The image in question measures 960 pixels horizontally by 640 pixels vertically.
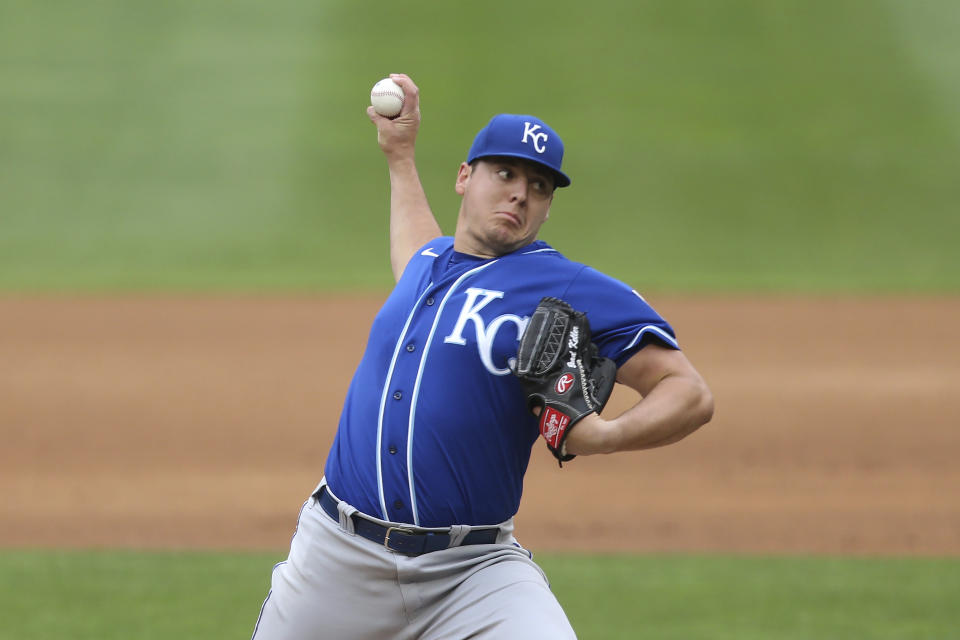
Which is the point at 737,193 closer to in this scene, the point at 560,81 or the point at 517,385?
the point at 560,81

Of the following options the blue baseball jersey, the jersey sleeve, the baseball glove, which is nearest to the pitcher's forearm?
the blue baseball jersey

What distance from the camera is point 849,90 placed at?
80.0 ft

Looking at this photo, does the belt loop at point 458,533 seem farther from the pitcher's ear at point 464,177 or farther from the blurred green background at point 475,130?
the blurred green background at point 475,130

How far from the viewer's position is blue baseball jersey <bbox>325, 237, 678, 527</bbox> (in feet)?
11.8

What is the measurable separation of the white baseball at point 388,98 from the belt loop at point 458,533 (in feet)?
5.61

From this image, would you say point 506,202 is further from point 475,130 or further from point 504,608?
point 475,130

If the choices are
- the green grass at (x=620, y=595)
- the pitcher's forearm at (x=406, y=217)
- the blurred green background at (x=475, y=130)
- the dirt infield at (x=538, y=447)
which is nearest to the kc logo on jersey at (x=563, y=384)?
the pitcher's forearm at (x=406, y=217)

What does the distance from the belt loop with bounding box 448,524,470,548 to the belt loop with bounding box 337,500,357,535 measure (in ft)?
1.01

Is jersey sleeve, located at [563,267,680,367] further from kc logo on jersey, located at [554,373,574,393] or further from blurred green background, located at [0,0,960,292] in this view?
blurred green background, located at [0,0,960,292]

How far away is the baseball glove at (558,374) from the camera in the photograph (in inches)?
134

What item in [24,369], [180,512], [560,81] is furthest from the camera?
[560,81]

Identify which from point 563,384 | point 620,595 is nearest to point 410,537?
point 563,384

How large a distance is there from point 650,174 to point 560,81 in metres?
3.71

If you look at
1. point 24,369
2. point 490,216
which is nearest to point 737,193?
point 24,369
